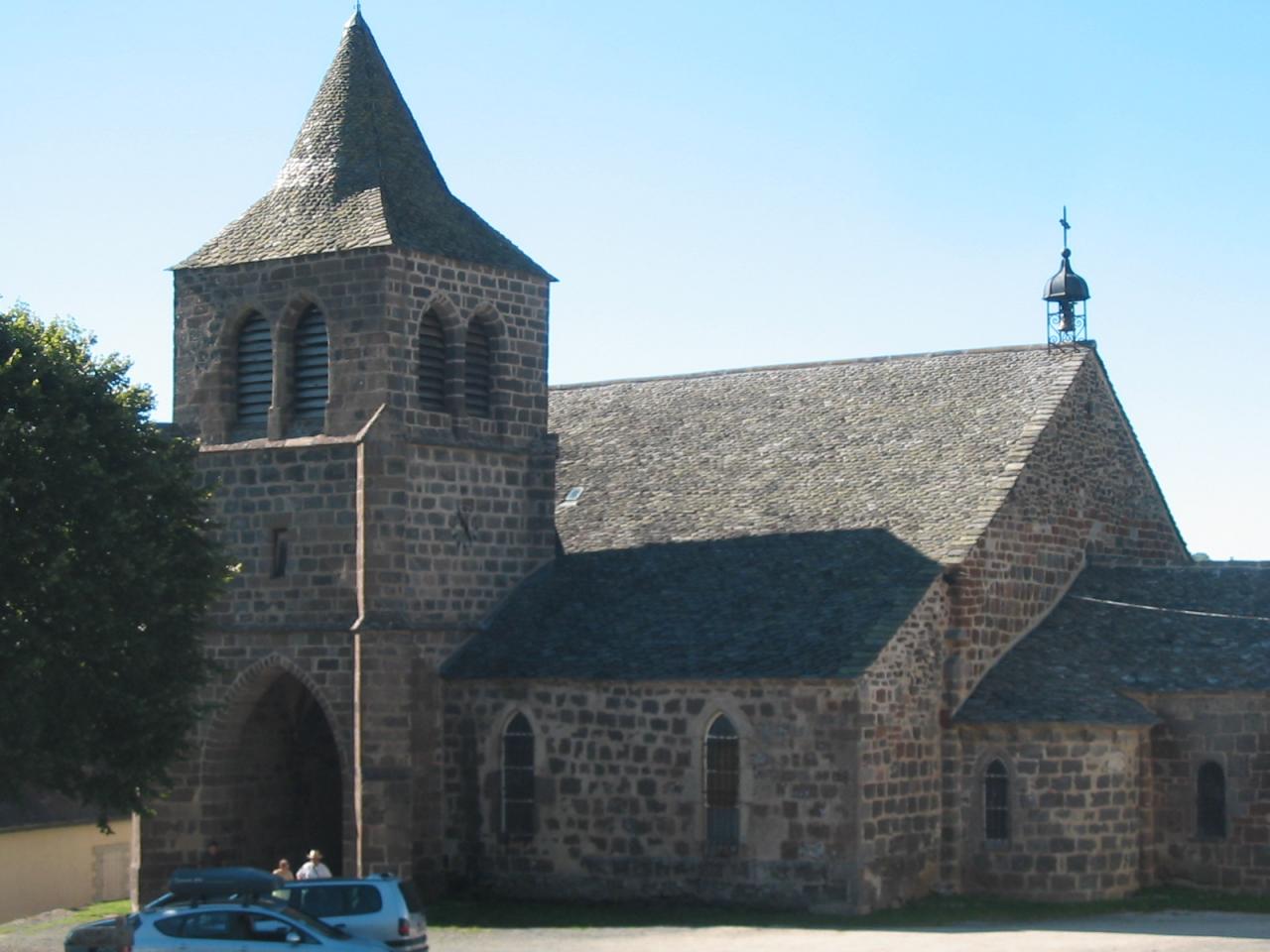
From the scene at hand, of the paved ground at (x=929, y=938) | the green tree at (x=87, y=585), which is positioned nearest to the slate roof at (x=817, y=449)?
the paved ground at (x=929, y=938)

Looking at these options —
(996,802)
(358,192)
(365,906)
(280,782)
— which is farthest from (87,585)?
(996,802)

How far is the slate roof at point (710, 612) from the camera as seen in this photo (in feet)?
122

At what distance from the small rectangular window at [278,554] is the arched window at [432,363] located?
141 inches

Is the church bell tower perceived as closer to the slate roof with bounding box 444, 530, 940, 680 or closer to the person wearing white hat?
the slate roof with bounding box 444, 530, 940, 680

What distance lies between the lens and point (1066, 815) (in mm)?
37125

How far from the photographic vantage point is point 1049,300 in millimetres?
44125

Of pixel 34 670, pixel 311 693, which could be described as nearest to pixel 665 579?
pixel 311 693

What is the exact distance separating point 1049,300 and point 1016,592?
7222 millimetres

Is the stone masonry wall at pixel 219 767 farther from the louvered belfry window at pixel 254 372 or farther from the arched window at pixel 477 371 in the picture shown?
the arched window at pixel 477 371

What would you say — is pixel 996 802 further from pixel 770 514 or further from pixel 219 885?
pixel 219 885

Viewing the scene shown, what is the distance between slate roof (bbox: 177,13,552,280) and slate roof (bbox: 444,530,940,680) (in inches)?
253

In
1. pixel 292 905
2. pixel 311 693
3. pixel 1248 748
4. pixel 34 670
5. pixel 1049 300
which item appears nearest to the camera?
pixel 292 905

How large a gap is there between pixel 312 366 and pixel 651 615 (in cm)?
791

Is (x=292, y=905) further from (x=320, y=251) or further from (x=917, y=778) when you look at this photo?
(x=320, y=251)
